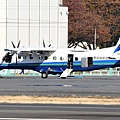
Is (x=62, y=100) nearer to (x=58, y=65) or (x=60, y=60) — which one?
(x=58, y=65)

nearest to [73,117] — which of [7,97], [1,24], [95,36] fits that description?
[7,97]

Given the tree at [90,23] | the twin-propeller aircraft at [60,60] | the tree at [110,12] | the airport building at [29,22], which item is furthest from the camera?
the tree at [110,12]

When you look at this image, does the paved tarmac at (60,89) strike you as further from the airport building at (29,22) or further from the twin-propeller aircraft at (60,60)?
the airport building at (29,22)

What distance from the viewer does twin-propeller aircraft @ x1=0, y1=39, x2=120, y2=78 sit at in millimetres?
55781

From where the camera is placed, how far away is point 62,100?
28.0 m

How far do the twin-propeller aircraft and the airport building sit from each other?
15086mm

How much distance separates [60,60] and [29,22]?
17131 millimetres

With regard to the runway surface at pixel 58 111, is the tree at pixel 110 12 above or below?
above

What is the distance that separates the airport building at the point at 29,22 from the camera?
7300 cm

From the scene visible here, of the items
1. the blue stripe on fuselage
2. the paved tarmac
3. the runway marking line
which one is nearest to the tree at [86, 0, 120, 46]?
the blue stripe on fuselage

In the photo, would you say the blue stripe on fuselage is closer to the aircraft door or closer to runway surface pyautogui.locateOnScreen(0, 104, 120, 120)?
the aircraft door

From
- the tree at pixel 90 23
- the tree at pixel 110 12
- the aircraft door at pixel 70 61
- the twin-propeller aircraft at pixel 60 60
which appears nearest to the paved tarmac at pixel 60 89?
the twin-propeller aircraft at pixel 60 60

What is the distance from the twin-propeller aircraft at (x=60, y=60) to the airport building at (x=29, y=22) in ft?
49.5

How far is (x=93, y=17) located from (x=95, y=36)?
8.25 meters
